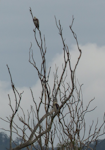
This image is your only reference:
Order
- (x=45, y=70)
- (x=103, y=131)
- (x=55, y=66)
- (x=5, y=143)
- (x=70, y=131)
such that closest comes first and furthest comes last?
(x=45, y=70) < (x=55, y=66) < (x=70, y=131) < (x=103, y=131) < (x=5, y=143)

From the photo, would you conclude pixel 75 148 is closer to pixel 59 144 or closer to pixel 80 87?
pixel 59 144

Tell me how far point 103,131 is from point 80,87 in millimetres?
980

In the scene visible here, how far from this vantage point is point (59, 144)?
14.6 ft

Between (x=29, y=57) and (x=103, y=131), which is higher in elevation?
(x=29, y=57)

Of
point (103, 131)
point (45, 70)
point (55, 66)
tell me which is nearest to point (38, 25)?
point (45, 70)

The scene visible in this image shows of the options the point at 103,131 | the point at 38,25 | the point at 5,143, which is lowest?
the point at 103,131

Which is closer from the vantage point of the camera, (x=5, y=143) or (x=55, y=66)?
(x=55, y=66)

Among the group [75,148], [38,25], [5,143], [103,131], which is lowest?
[75,148]

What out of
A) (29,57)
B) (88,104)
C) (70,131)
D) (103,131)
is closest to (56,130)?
(70,131)

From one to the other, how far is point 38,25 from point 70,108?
1.93m

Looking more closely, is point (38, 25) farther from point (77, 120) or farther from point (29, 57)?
point (77, 120)

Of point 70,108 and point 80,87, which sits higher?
point 80,87

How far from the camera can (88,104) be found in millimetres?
4422

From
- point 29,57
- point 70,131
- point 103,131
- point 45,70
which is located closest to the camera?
point 45,70
